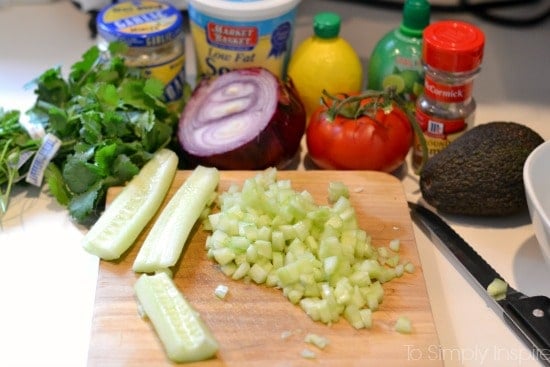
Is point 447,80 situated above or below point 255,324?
above

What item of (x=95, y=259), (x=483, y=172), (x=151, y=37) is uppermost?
(x=151, y=37)

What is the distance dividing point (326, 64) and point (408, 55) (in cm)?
14

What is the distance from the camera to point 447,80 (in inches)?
45.9

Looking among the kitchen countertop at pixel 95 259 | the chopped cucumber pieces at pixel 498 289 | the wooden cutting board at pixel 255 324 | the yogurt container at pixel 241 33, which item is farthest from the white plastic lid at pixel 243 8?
the chopped cucumber pieces at pixel 498 289

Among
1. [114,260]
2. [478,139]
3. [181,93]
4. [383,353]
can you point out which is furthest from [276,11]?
[383,353]

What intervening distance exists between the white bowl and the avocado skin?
0.05m

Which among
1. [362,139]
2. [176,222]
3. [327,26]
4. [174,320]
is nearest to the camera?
[174,320]

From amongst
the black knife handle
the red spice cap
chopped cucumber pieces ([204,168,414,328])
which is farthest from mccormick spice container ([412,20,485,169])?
the black knife handle

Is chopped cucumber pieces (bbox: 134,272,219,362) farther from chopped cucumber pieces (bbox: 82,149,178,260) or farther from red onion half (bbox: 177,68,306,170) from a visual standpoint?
red onion half (bbox: 177,68,306,170)

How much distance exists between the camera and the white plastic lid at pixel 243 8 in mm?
1239

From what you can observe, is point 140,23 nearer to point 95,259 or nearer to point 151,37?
point 151,37

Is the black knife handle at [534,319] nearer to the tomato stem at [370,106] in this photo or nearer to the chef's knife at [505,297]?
the chef's knife at [505,297]

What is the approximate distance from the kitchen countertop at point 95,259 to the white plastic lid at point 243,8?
26 centimetres

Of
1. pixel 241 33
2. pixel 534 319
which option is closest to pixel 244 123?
pixel 241 33
